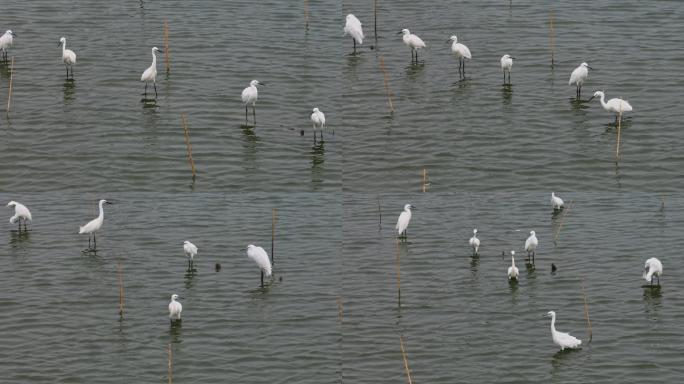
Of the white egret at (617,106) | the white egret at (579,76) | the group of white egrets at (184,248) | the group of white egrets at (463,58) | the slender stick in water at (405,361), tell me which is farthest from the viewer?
the white egret at (579,76)

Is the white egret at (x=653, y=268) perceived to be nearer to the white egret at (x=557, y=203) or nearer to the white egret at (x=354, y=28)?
the white egret at (x=557, y=203)

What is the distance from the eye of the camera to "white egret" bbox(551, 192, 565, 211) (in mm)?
25141

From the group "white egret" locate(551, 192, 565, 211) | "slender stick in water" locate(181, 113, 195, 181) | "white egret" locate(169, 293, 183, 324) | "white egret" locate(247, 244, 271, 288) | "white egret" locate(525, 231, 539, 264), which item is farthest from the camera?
"white egret" locate(551, 192, 565, 211)

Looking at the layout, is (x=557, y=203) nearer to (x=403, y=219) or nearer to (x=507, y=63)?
(x=403, y=219)

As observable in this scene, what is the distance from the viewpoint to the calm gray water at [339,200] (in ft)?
65.7

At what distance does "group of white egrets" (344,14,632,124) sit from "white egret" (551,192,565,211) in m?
2.52

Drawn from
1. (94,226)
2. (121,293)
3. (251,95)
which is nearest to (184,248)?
(94,226)

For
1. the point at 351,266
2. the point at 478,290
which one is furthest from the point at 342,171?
the point at 478,290

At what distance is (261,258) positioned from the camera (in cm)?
2273

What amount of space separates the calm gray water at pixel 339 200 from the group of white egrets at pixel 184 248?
0.22 metres

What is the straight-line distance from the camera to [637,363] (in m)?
19.6

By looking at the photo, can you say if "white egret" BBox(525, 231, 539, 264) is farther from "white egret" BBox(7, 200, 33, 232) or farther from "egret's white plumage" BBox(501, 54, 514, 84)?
"white egret" BBox(7, 200, 33, 232)

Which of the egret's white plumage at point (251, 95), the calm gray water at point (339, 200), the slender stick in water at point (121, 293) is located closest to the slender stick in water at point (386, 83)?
the calm gray water at point (339, 200)

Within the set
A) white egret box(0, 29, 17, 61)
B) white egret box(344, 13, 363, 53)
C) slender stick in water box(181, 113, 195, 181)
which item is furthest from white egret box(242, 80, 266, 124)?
white egret box(0, 29, 17, 61)
